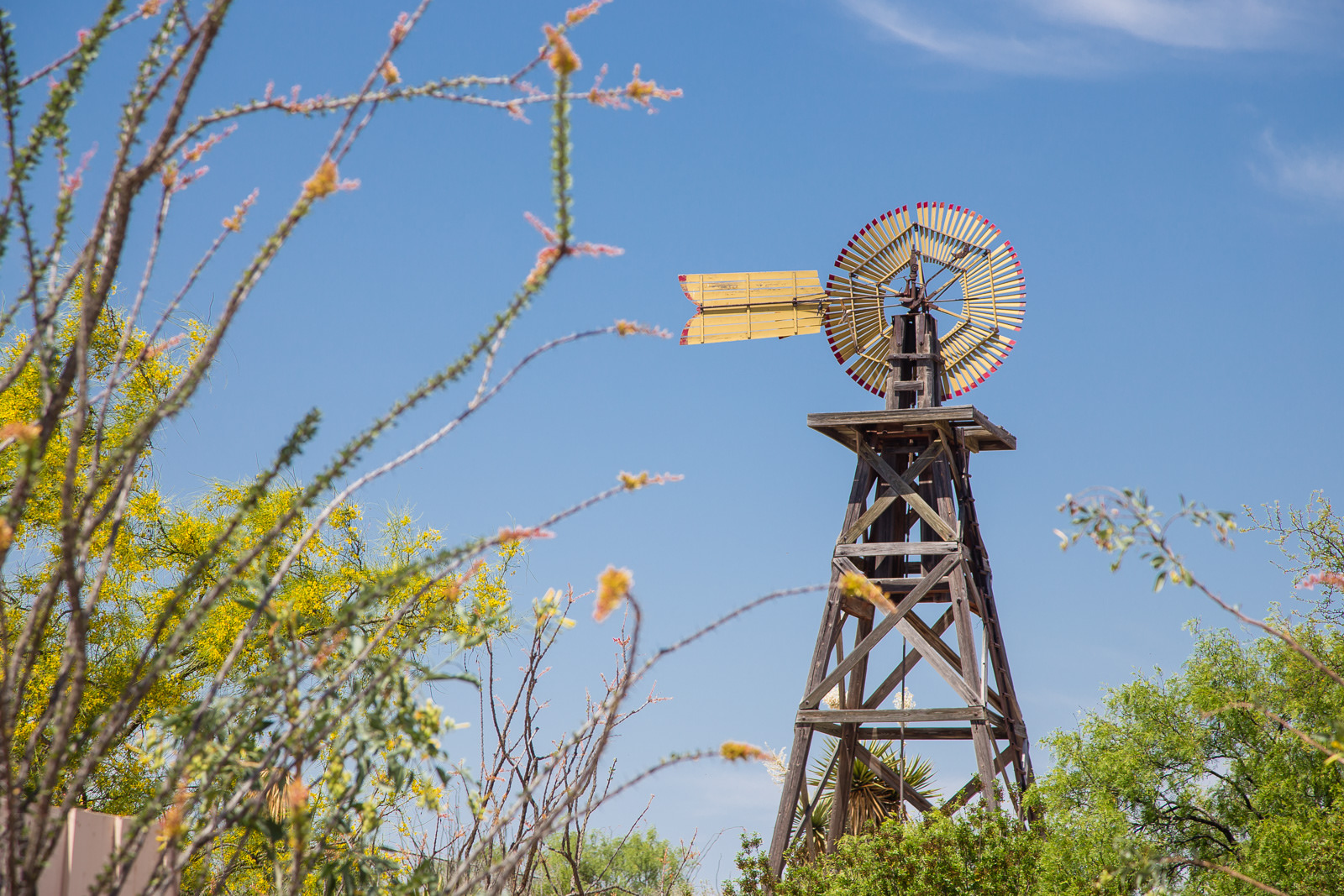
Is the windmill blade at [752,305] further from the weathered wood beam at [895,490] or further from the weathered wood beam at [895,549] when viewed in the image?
the weathered wood beam at [895,549]

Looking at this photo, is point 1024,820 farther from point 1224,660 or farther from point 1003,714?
point 1224,660

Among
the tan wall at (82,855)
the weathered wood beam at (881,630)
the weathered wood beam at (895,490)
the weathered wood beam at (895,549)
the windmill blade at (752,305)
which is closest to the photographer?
the tan wall at (82,855)

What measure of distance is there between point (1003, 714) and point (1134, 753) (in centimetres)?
157

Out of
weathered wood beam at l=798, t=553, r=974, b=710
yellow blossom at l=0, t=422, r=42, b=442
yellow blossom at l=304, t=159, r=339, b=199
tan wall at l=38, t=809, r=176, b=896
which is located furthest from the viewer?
weathered wood beam at l=798, t=553, r=974, b=710

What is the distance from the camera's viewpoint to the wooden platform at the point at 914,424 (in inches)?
488

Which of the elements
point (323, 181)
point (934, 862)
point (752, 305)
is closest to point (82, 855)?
point (323, 181)

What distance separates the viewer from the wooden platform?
12.4 metres

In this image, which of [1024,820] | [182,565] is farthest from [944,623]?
[182,565]

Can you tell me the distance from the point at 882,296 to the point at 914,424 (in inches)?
69.1

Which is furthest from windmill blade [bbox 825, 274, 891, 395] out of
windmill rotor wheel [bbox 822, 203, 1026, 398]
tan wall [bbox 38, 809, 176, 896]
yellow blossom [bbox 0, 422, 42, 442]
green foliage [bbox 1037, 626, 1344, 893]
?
yellow blossom [bbox 0, 422, 42, 442]

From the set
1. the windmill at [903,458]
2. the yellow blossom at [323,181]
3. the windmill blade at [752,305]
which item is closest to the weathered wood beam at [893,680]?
the windmill at [903,458]

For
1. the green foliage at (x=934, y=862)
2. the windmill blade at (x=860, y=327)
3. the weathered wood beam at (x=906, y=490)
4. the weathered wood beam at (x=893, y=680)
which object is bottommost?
the green foliage at (x=934, y=862)

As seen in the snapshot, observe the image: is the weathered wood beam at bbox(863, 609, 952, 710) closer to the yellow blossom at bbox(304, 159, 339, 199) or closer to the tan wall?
the tan wall

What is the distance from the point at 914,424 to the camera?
12.6 meters
